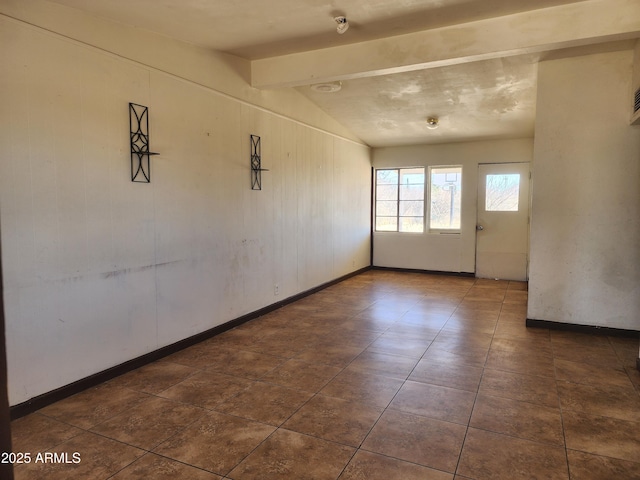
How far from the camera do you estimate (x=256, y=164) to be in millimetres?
4746

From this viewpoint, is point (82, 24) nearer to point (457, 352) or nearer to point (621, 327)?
point (457, 352)

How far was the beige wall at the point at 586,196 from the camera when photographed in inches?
160

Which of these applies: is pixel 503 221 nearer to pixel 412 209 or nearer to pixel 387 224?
pixel 412 209

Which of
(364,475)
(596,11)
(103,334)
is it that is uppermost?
(596,11)

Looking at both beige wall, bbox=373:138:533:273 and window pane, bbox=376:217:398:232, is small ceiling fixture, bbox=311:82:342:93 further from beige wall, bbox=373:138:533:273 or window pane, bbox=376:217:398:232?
window pane, bbox=376:217:398:232

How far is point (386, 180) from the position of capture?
8.25m

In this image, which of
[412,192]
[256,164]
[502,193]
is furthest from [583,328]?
[412,192]

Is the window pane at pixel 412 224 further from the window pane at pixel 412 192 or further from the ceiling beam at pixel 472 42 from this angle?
the ceiling beam at pixel 472 42

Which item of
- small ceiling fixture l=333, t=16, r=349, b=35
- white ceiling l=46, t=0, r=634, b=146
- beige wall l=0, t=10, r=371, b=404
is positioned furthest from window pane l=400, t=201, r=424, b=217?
small ceiling fixture l=333, t=16, r=349, b=35

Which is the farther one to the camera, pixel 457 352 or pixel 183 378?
A: pixel 457 352

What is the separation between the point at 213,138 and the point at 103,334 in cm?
209

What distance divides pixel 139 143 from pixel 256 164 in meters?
1.59

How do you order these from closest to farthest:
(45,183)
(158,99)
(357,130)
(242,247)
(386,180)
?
(45,183) → (158,99) → (242,247) → (357,130) → (386,180)

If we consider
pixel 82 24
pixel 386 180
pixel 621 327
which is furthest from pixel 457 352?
pixel 386 180
